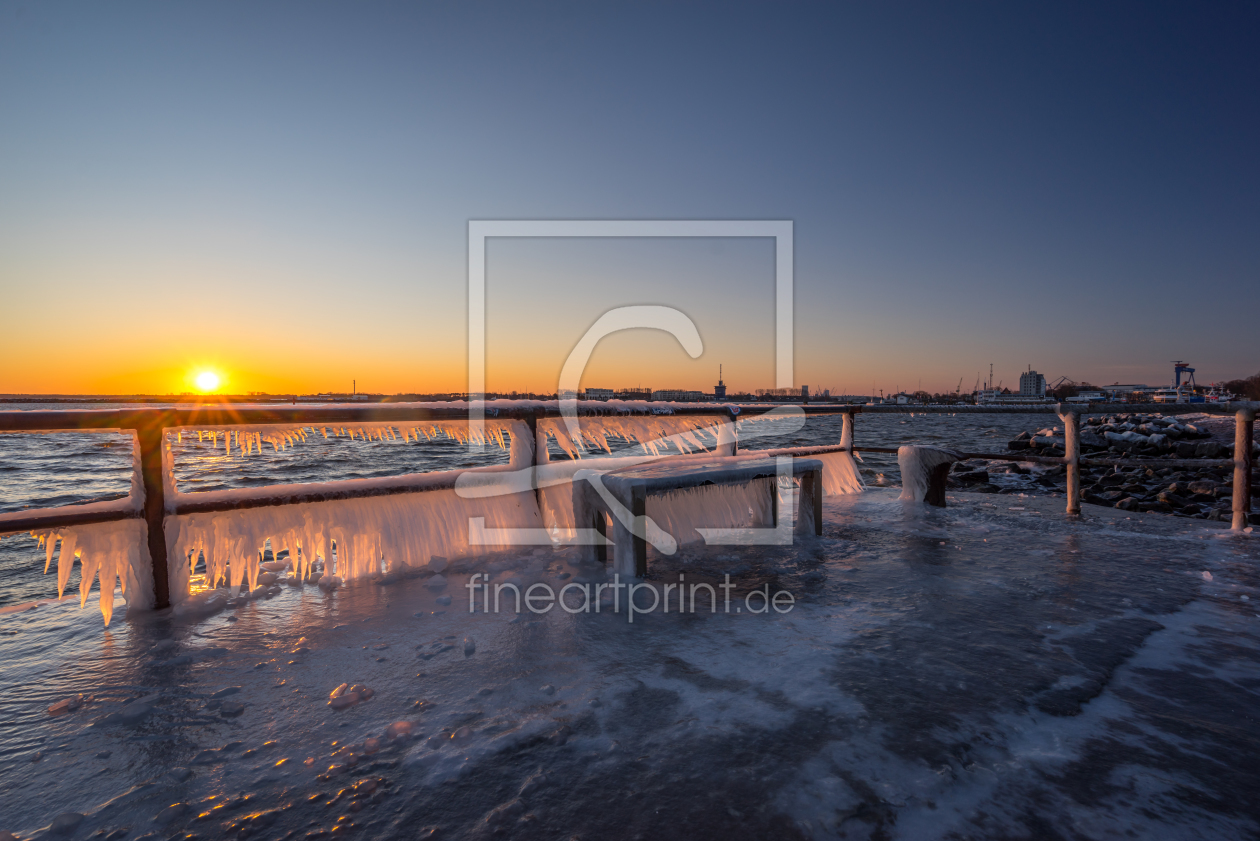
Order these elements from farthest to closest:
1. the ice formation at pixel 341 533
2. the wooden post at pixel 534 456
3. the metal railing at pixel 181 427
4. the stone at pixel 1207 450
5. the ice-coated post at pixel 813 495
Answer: the stone at pixel 1207 450 < the ice-coated post at pixel 813 495 < the wooden post at pixel 534 456 < the ice formation at pixel 341 533 < the metal railing at pixel 181 427

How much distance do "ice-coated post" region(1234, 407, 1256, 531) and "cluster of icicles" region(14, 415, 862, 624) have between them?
4444mm

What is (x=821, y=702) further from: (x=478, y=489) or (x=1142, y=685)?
(x=478, y=489)

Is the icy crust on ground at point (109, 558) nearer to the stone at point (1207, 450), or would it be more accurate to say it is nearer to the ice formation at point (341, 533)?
the ice formation at point (341, 533)

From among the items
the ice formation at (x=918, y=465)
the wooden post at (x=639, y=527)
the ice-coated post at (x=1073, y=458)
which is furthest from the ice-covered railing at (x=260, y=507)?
the ice-coated post at (x=1073, y=458)

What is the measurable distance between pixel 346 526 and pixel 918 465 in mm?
5941

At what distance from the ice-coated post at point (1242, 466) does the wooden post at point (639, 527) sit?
5.45 metres

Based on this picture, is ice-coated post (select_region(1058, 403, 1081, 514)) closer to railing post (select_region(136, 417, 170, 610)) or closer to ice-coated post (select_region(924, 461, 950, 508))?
ice-coated post (select_region(924, 461, 950, 508))

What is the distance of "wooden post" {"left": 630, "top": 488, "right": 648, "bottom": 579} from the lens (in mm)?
3428

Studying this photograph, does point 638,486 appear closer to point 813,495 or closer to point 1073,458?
point 813,495

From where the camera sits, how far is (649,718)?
1901 mm

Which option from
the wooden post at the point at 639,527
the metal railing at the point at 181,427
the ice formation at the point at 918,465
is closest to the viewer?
the metal railing at the point at 181,427

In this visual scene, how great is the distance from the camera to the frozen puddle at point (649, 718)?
57.2 inches

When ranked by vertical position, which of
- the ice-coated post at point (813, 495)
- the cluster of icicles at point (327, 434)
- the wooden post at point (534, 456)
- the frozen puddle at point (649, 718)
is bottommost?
the frozen puddle at point (649, 718)

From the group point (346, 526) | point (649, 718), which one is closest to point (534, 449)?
point (346, 526)
